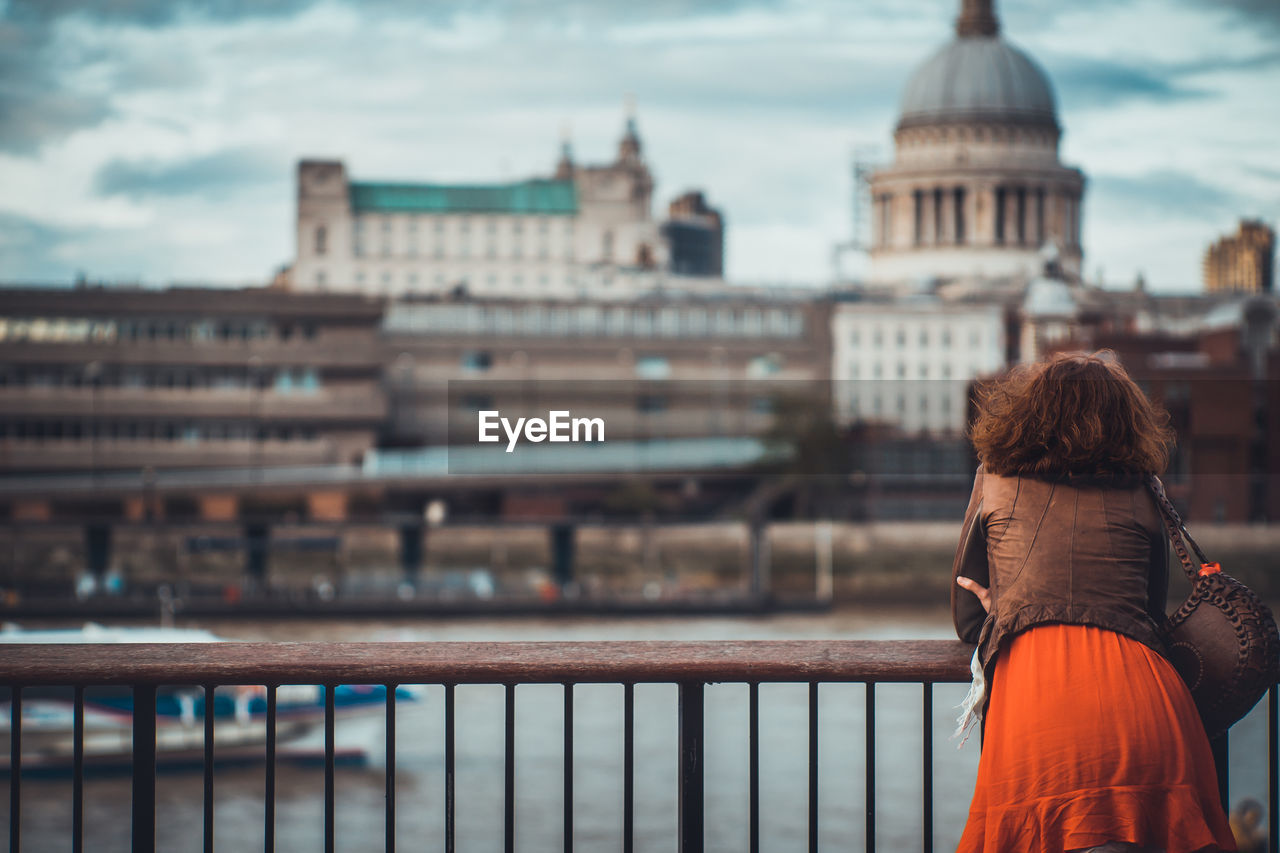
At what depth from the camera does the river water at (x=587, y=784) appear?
1058 inches

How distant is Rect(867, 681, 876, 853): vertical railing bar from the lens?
4473 mm

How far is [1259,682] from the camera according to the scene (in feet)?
13.7

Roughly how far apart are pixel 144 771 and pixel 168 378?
67956 mm

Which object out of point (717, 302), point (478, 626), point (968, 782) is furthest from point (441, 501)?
point (968, 782)

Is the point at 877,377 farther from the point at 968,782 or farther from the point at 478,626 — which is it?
the point at 968,782

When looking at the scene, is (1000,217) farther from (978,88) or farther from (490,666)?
(490,666)

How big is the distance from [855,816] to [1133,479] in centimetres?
2499

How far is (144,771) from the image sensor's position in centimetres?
477

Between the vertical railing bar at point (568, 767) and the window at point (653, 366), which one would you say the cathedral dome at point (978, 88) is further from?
the vertical railing bar at point (568, 767)

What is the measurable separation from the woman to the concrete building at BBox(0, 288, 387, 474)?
65769mm

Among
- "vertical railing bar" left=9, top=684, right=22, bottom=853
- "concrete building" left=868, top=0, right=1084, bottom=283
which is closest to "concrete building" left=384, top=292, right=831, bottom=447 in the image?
"concrete building" left=868, top=0, right=1084, bottom=283

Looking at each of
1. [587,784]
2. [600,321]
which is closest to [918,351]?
[600,321]

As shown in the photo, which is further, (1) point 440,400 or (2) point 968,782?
(1) point 440,400

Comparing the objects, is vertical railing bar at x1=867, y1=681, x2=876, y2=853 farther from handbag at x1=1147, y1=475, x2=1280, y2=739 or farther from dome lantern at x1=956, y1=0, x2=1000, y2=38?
dome lantern at x1=956, y1=0, x2=1000, y2=38
